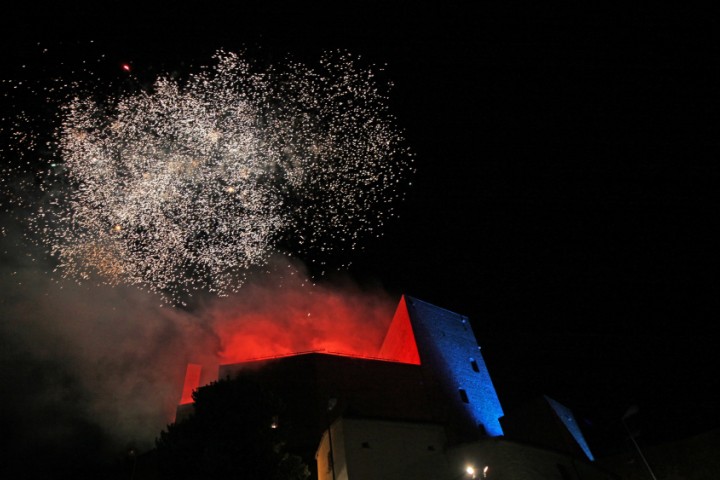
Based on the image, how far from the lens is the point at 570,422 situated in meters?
29.3

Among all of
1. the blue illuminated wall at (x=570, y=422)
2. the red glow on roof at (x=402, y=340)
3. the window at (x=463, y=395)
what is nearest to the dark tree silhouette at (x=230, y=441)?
the red glow on roof at (x=402, y=340)

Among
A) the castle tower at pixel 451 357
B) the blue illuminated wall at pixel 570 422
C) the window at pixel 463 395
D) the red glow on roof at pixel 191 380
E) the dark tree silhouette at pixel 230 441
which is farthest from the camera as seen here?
the red glow on roof at pixel 191 380

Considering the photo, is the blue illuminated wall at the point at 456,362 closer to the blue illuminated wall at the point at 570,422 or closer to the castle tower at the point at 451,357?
the castle tower at the point at 451,357

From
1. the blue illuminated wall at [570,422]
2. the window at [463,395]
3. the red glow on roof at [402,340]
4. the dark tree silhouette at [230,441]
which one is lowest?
the dark tree silhouette at [230,441]

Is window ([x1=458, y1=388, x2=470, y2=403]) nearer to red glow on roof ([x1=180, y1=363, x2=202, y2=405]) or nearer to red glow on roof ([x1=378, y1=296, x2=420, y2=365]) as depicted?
red glow on roof ([x1=378, y1=296, x2=420, y2=365])

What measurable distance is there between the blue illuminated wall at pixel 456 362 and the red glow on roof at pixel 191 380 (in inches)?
687

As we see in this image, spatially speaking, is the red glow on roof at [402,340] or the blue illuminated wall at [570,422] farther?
the red glow on roof at [402,340]

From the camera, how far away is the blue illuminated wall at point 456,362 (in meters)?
27.4

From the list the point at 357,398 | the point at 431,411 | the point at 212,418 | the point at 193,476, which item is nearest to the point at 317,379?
the point at 357,398

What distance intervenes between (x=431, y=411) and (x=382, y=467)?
806 cm

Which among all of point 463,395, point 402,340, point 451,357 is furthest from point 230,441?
point 451,357

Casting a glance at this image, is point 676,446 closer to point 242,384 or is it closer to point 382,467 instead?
point 382,467

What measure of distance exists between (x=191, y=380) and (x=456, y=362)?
20255 mm

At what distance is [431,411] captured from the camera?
1011 inches
